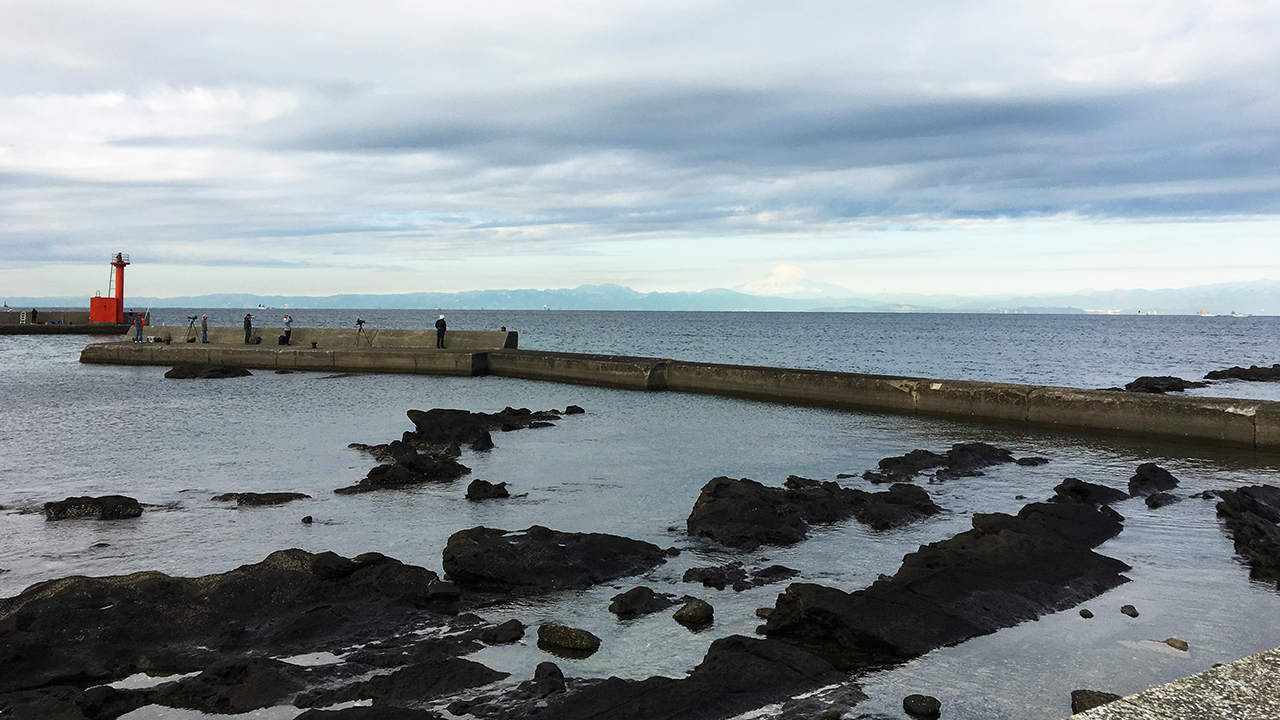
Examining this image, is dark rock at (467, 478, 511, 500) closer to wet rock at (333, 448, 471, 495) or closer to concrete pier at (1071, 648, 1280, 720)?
wet rock at (333, 448, 471, 495)

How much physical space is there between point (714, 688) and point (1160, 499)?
8135 millimetres

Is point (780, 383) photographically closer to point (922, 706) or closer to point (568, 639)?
point (568, 639)

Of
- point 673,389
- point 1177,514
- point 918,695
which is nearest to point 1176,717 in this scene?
point 918,695

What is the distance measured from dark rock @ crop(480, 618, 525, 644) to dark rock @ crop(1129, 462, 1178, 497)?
8.57 metres

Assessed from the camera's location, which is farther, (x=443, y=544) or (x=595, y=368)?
(x=595, y=368)

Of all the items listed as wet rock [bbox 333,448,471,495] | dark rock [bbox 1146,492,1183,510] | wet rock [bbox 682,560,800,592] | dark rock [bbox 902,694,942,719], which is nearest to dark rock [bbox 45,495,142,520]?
wet rock [bbox 333,448,471,495]

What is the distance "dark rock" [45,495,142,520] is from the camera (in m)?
9.62

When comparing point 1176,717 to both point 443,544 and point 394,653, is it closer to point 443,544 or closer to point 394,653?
point 394,653

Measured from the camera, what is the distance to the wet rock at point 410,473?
11398 mm

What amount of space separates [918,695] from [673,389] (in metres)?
20.6

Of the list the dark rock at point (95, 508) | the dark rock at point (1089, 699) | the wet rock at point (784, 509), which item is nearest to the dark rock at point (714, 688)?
the dark rock at point (1089, 699)

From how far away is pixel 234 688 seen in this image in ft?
16.5

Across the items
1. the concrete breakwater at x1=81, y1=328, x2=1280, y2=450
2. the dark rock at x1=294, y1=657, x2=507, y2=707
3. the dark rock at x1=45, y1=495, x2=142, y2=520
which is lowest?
the dark rock at x1=45, y1=495, x2=142, y2=520

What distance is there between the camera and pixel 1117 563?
761 cm
